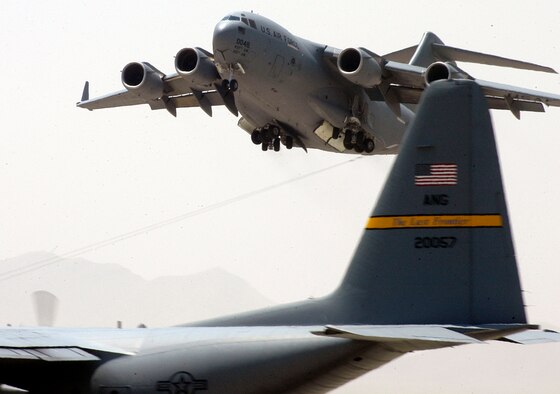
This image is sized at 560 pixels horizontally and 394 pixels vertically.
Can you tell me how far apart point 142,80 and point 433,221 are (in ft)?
66.1

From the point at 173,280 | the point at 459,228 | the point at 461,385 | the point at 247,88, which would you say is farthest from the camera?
the point at 247,88

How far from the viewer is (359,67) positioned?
26.0 metres

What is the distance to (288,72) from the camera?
1006 inches

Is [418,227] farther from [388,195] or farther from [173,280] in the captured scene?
[173,280]

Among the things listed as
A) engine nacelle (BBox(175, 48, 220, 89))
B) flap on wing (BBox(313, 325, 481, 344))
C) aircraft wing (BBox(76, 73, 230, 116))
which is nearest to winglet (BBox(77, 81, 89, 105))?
aircraft wing (BBox(76, 73, 230, 116))

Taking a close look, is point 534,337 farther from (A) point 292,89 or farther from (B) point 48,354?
(A) point 292,89

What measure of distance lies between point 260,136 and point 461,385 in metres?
11.6

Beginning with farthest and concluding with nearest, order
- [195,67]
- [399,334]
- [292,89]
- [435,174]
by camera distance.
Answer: [195,67], [292,89], [435,174], [399,334]

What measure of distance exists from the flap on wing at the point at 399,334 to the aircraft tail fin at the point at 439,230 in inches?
26.9

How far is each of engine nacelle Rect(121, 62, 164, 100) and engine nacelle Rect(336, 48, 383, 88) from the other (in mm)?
4831

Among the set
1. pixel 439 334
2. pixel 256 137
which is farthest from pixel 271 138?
pixel 439 334

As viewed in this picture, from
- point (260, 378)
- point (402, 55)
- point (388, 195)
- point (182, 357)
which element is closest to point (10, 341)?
point (182, 357)

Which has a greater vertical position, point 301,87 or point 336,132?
point 301,87

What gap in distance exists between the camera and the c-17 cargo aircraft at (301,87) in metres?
24.6
